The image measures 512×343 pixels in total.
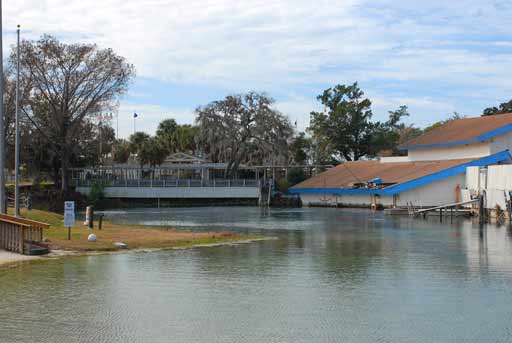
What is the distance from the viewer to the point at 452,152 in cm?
7294

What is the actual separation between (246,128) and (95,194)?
696 inches

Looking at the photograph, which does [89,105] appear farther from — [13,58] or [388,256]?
[388,256]

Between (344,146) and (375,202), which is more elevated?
(344,146)

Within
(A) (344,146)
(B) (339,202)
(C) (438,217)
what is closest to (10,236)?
(C) (438,217)

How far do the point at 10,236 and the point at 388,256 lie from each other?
1395 cm

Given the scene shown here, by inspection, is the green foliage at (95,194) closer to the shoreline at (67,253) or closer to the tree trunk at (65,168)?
the tree trunk at (65,168)

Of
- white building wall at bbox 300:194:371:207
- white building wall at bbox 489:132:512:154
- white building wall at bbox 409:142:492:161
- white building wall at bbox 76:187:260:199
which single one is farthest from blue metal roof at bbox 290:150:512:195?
white building wall at bbox 76:187:260:199

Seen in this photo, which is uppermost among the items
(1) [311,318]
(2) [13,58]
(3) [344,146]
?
(2) [13,58]

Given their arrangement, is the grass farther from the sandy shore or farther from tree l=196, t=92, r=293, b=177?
tree l=196, t=92, r=293, b=177

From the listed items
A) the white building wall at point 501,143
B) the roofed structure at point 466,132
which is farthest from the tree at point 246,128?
the white building wall at point 501,143

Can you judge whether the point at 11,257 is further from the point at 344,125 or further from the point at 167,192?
the point at 344,125

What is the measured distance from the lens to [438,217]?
190 ft

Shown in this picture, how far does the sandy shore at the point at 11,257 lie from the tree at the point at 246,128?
56.9 meters

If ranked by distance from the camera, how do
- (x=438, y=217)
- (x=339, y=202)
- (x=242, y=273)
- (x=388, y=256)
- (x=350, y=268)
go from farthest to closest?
(x=339, y=202), (x=438, y=217), (x=388, y=256), (x=350, y=268), (x=242, y=273)
